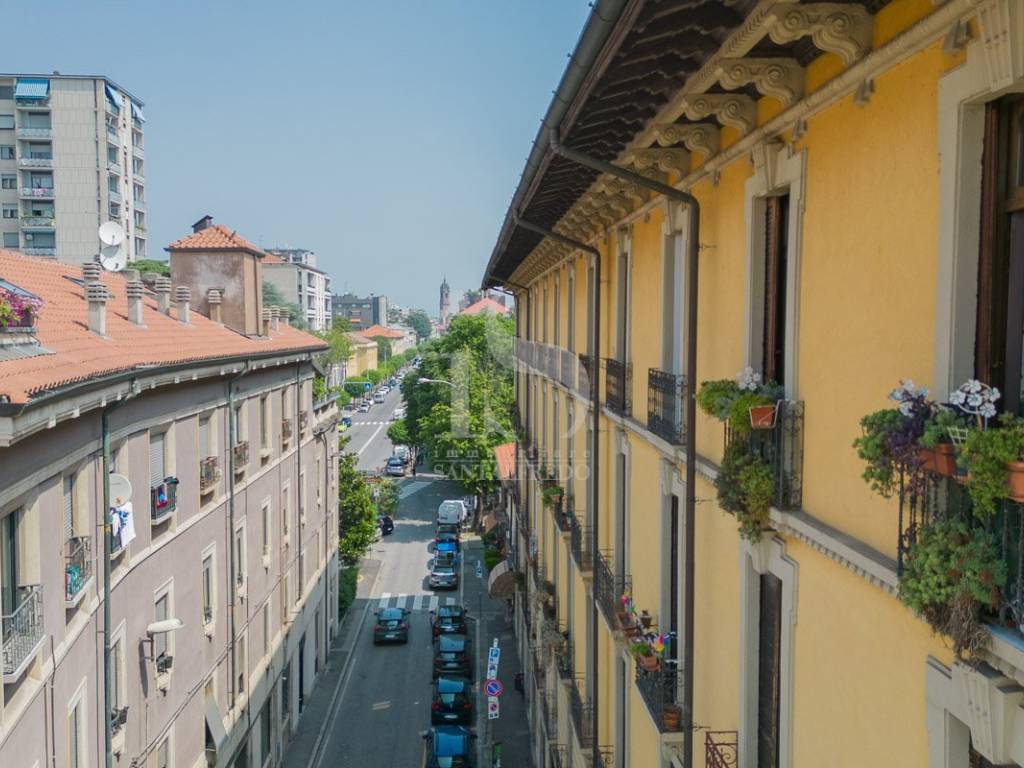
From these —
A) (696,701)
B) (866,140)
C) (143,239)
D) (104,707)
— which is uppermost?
(143,239)

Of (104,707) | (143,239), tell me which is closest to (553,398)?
(104,707)

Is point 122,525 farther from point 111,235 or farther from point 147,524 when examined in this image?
point 111,235

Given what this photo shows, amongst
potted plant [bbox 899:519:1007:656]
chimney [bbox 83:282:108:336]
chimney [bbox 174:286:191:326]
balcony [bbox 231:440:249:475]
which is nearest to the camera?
potted plant [bbox 899:519:1007:656]

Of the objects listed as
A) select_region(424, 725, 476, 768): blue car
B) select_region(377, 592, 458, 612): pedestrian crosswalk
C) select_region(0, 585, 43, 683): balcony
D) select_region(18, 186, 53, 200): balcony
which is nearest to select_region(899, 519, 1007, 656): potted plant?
select_region(0, 585, 43, 683): balcony

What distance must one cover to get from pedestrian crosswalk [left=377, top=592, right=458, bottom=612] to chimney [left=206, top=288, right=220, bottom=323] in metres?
18.0

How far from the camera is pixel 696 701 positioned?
8609 millimetres

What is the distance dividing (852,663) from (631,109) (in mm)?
4428

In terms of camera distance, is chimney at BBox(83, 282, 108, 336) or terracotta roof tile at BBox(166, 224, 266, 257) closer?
chimney at BBox(83, 282, 108, 336)

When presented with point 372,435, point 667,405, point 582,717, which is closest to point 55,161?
point 372,435

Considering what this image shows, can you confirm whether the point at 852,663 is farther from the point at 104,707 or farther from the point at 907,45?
the point at 104,707

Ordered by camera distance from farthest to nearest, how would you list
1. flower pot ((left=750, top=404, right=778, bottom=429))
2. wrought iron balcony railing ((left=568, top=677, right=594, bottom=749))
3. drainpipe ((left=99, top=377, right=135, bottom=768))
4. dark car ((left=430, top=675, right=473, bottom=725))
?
1. dark car ((left=430, top=675, right=473, bottom=725))
2. wrought iron balcony railing ((left=568, top=677, right=594, bottom=749))
3. drainpipe ((left=99, top=377, right=135, bottom=768))
4. flower pot ((left=750, top=404, right=778, bottom=429))

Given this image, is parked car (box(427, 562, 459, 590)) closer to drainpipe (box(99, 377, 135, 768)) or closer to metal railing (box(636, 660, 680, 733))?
drainpipe (box(99, 377, 135, 768))

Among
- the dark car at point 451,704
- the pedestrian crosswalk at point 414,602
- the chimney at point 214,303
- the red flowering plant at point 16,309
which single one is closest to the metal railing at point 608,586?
the red flowering plant at point 16,309

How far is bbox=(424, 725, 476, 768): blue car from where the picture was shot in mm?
21203
